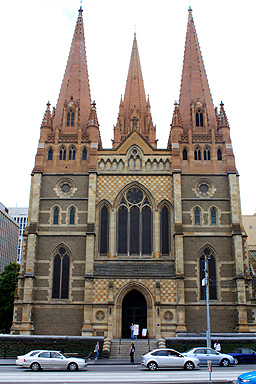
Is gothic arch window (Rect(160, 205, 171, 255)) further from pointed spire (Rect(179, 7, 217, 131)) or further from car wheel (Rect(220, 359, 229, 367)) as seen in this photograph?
car wheel (Rect(220, 359, 229, 367))

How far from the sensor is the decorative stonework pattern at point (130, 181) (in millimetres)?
36781

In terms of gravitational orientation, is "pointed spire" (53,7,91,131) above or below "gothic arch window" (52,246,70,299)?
above

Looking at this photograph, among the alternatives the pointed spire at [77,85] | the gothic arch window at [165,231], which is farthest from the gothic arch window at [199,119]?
the pointed spire at [77,85]

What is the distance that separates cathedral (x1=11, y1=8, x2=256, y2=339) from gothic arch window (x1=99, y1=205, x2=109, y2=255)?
3.4 inches

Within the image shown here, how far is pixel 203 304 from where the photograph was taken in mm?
33594

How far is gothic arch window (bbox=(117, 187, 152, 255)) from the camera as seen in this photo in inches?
1414

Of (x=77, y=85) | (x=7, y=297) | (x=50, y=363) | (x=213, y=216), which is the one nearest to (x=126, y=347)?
(x=50, y=363)

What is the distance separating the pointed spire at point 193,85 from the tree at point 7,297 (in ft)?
85.6

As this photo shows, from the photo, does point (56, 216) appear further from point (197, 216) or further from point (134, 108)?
point (134, 108)

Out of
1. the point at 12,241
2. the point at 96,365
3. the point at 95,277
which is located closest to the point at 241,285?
the point at 95,277

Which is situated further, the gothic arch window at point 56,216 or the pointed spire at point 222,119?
the pointed spire at point 222,119

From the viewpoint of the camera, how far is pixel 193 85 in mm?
42406

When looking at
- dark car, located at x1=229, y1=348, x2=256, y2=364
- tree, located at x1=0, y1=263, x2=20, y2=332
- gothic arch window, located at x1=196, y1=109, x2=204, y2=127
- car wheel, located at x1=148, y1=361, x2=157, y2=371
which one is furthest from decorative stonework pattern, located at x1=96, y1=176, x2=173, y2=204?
tree, located at x1=0, y1=263, x2=20, y2=332

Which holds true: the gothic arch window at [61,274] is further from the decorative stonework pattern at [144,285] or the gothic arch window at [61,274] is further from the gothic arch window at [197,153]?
the gothic arch window at [197,153]
